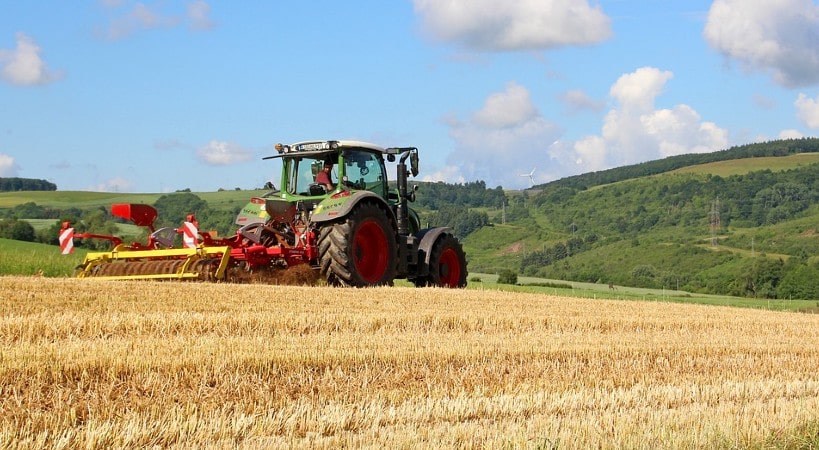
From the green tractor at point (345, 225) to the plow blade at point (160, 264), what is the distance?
1.48ft

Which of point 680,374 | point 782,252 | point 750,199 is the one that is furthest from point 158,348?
point 750,199

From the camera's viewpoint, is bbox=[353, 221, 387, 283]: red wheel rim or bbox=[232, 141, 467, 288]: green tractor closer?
bbox=[232, 141, 467, 288]: green tractor

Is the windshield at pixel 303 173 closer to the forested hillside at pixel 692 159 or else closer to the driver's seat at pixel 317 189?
the driver's seat at pixel 317 189

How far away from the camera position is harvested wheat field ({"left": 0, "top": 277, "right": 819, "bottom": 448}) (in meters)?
5.03

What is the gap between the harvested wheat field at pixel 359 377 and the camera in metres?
5.03

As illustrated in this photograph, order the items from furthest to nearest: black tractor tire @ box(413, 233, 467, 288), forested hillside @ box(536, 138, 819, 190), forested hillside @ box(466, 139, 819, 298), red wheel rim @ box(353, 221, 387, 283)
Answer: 1. forested hillside @ box(536, 138, 819, 190)
2. forested hillside @ box(466, 139, 819, 298)
3. black tractor tire @ box(413, 233, 467, 288)
4. red wheel rim @ box(353, 221, 387, 283)

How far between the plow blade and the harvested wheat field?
2.02 metres

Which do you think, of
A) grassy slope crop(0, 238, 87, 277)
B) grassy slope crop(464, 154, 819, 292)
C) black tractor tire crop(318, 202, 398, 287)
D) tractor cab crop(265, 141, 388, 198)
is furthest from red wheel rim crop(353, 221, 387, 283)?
grassy slope crop(464, 154, 819, 292)

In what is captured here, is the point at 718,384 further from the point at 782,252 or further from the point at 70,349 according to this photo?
the point at 782,252

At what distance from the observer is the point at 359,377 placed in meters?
6.58

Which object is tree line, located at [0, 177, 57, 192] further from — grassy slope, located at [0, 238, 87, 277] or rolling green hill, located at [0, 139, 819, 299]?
grassy slope, located at [0, 238, 87, 277]

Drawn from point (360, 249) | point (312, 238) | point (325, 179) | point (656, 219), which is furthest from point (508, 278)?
point (656, 219)

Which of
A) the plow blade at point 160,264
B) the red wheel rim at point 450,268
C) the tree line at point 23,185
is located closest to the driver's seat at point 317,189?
the plow blade at point 160,264

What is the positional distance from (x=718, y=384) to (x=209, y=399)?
4.01m
